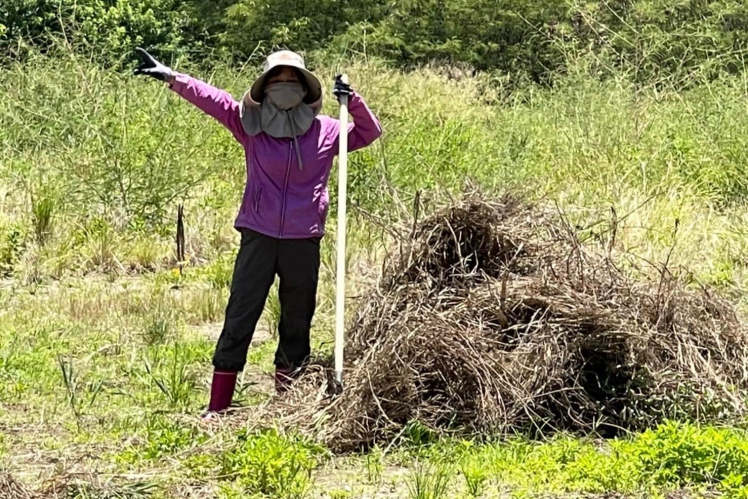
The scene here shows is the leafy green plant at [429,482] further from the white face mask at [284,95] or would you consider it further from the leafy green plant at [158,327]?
the leafy green plant at [158,327]

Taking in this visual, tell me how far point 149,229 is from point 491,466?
6.32m

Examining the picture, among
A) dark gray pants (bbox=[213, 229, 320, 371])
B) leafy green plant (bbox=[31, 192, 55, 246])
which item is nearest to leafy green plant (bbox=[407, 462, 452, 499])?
dark gray pants (bbox=[213, 229, 320, 371])

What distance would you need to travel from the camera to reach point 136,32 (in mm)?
26094

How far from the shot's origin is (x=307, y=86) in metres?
5.17

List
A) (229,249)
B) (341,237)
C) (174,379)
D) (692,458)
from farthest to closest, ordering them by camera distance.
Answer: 1. (229,249)
2. (174,379)
3. (341,237)
4. (692,458)

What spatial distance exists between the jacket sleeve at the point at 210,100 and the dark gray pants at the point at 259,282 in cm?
57

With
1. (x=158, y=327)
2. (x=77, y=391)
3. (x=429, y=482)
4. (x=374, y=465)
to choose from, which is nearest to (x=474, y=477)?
(x=429, y=482)

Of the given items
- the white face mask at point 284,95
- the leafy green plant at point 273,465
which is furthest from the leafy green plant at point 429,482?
the white face mask at point 284,95

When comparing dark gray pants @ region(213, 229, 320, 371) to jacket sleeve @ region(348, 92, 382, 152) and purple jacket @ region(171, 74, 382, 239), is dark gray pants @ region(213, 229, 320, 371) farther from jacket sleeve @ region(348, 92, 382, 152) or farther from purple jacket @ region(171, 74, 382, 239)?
jacket sleeve @ region(348, 92, 382, 152)

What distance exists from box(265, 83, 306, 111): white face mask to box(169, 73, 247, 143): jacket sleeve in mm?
213

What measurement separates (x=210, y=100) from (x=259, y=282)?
3.17 ft

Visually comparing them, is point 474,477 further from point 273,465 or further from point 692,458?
point 692,458

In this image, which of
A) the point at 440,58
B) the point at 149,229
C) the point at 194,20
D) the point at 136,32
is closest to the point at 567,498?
Result: the point at 149,229

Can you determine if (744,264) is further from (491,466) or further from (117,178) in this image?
(117,178)
